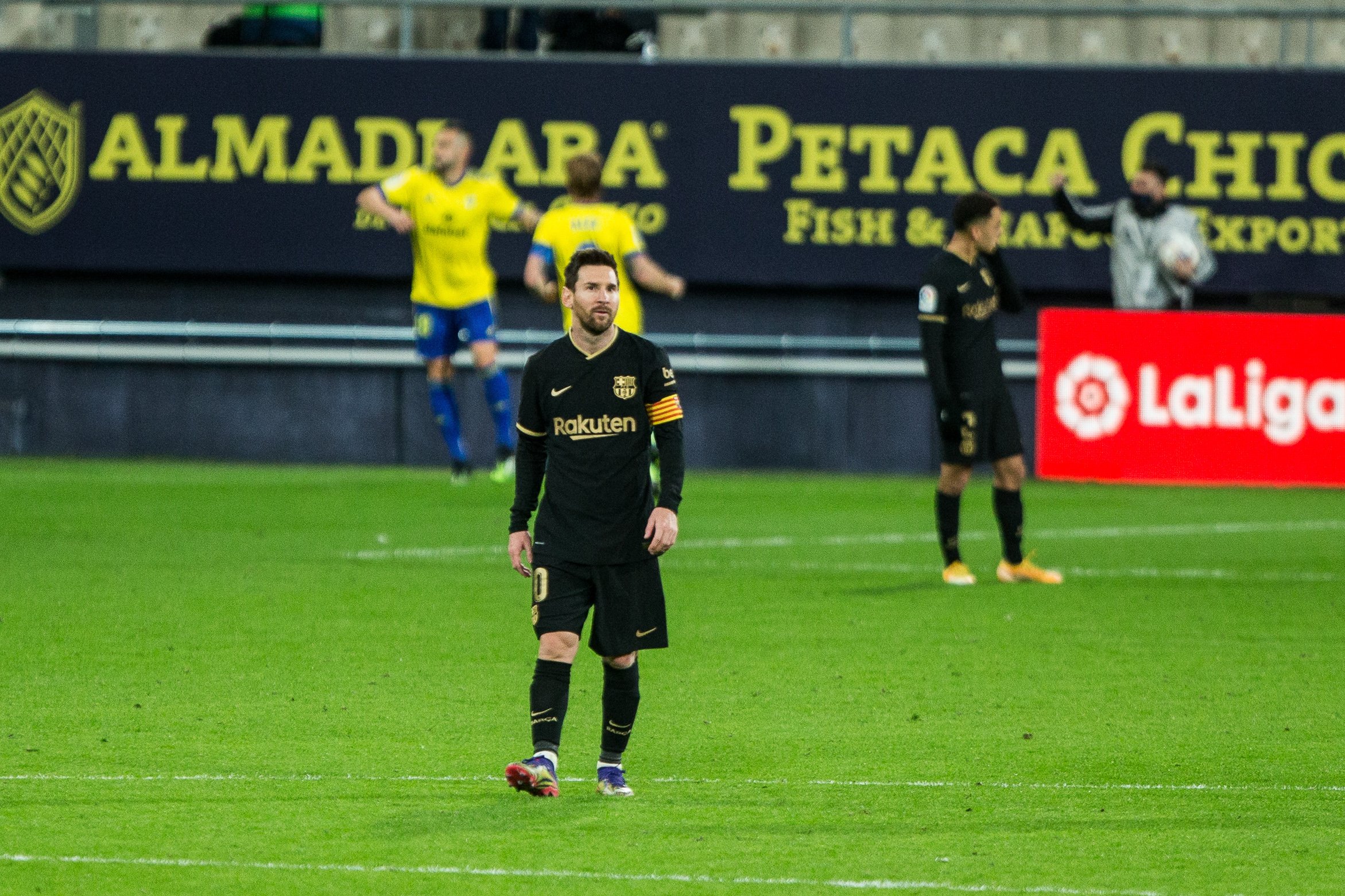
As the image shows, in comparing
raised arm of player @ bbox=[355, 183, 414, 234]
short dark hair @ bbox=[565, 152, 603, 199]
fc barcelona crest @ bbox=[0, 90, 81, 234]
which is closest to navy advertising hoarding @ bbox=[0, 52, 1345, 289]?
fc barcelona crest @ bbox=[0, 90, 81, 234]

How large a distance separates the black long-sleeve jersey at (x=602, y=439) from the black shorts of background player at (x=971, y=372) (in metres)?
→ 5.04

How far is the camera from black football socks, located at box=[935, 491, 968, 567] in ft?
38.7

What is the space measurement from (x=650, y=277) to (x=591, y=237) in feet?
2.03

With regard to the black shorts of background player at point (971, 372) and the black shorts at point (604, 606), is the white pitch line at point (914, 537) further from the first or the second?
the black shorts at point (604, 606)

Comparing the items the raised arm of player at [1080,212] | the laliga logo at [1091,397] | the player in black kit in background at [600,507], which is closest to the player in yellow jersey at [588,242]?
the raised arm of player at [1080,212]

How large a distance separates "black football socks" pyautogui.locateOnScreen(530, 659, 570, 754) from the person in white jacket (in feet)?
36.7

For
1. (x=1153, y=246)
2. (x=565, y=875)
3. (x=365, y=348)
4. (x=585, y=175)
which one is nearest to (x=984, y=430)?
(x=585, y=175)

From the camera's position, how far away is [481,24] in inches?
759

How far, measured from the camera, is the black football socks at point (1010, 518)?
11.8 meters

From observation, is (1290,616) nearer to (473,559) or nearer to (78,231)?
(473,559)

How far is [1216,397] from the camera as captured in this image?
16656mm

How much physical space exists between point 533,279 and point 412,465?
582 centimetres

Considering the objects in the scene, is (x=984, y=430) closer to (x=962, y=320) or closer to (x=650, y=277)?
(x=962, y=320)

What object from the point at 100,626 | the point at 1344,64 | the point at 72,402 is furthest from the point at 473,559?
the point at 1344,64
